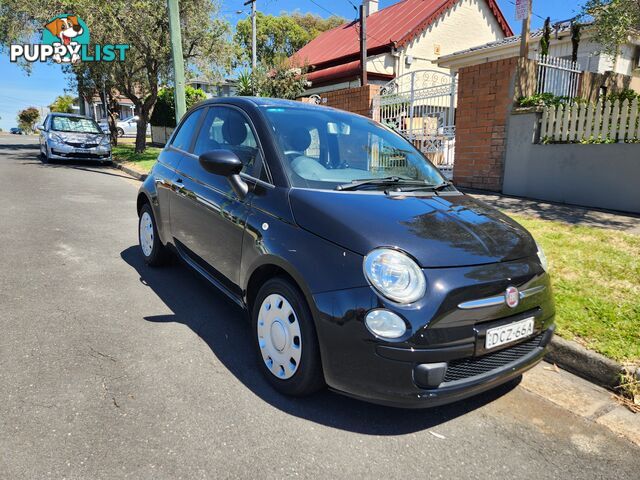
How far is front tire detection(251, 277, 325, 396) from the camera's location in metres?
2.49

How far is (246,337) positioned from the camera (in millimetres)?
3488

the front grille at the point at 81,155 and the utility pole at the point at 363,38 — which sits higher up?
the utility pole at the point at 363,38

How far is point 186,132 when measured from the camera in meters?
4.38

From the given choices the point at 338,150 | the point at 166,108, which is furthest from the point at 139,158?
the point at 338,150

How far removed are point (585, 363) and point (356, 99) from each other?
997 centimetres

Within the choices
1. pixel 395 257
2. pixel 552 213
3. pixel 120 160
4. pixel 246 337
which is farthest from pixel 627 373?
pixel 120 160

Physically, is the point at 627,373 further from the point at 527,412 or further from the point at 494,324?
the point at 494,324

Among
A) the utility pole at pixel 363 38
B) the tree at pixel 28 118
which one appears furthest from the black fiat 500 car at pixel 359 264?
the tree at pixel 28 118

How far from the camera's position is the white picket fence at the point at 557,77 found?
332 inches

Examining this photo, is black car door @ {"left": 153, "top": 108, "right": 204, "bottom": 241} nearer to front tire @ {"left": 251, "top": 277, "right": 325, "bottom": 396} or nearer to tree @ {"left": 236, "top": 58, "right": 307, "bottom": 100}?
front tire @ {"left": 251, "top": 277, "right": 325, "bottom": 396}

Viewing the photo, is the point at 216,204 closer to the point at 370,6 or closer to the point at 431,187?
the point at 431,187

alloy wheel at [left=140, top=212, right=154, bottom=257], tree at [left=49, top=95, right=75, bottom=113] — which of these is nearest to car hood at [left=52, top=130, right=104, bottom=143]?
alloy wheel at [left=140, top=212, right=154, bottom=257]

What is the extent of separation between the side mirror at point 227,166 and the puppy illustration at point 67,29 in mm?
14836

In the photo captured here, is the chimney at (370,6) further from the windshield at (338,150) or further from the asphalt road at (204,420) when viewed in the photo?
the asphalt road at (204,420)
